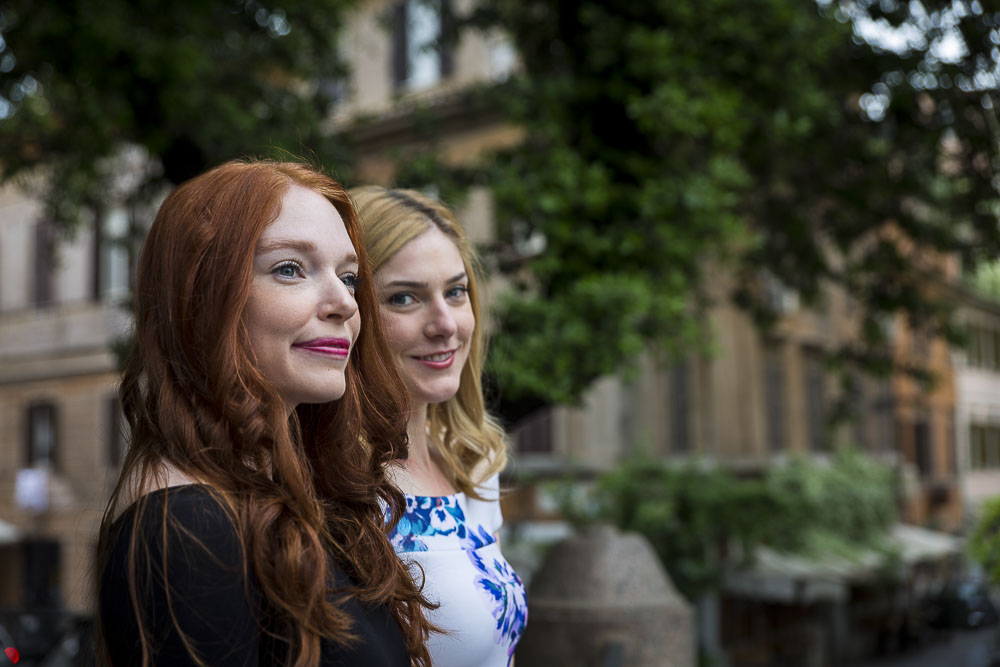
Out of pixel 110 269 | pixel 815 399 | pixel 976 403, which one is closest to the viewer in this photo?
pixel 110 269

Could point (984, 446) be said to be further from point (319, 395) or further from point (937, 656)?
point (319, 395)

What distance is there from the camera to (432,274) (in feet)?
8.18

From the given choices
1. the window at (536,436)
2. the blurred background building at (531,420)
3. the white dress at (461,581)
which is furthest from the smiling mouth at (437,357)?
the window at (536,436)

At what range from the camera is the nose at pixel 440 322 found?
8.05 ft

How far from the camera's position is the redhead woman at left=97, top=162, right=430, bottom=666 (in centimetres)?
142

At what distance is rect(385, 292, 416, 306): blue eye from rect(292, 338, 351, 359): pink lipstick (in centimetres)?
77

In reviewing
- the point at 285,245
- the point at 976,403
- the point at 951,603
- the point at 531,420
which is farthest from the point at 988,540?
the point at 976,403

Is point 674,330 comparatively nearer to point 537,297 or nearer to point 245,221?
point 537,297

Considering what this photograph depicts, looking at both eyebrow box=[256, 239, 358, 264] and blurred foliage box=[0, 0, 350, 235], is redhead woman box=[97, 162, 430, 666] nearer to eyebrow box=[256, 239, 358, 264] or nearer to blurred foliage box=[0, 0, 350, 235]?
eyebrow box=[256, 239, 358, 264]

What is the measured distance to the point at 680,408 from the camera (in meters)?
19.5

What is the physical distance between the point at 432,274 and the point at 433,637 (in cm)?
83

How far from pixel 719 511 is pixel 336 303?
13.5 meters

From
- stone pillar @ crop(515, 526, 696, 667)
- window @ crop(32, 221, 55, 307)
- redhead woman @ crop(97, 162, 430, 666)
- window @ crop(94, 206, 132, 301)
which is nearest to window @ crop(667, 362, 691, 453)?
window @ crop(94, 206, 132, 301)

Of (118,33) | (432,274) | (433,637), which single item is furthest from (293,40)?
(433,637)
